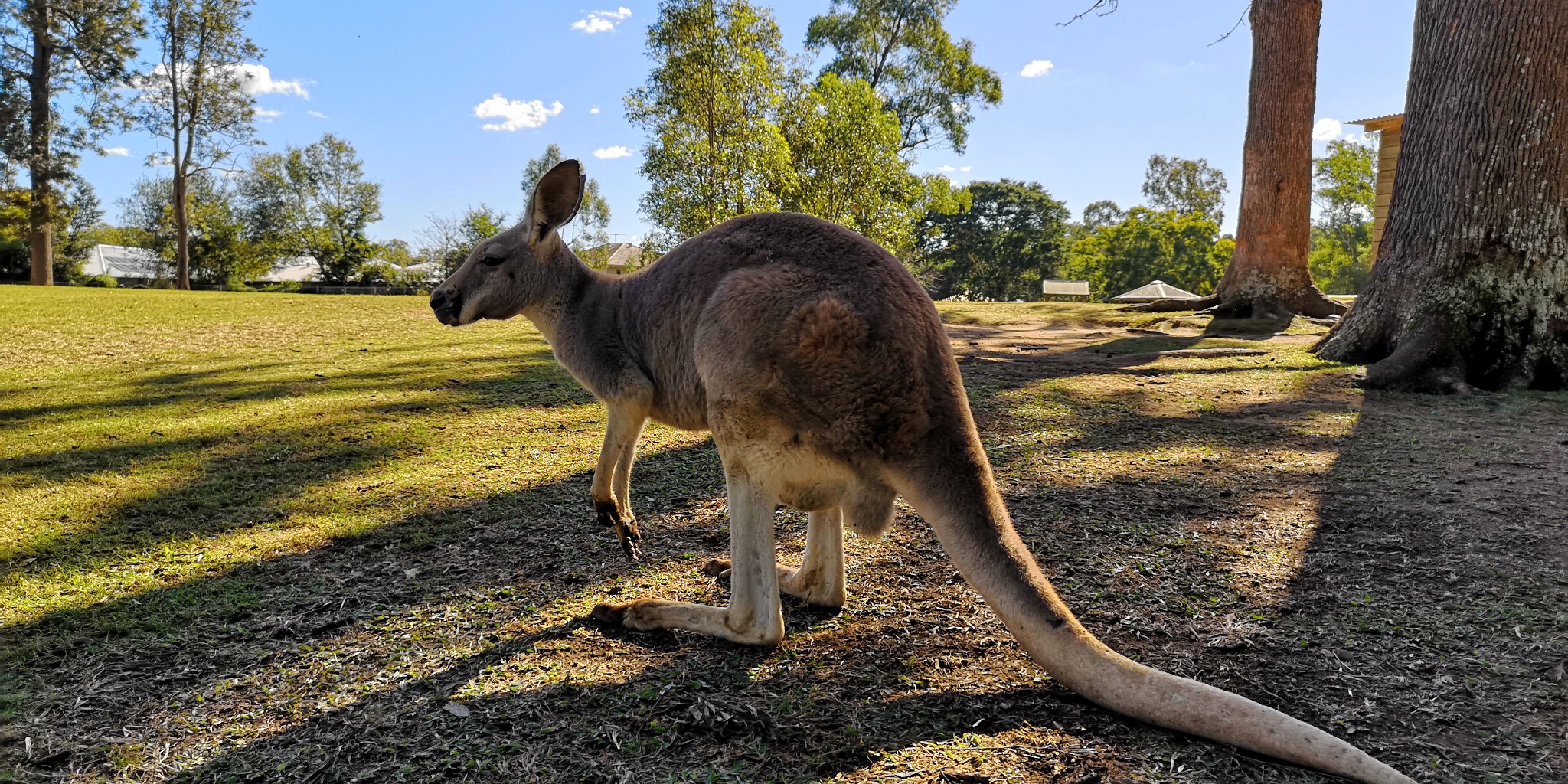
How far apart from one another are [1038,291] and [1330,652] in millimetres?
53838

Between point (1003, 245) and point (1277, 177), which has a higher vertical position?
point (1003, 245)

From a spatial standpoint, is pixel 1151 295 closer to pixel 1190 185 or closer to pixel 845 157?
pixel 845 157

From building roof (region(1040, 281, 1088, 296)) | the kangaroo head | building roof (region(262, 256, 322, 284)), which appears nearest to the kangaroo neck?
the kangaroo head

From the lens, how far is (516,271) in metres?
3.12

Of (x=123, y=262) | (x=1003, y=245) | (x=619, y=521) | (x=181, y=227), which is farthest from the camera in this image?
(x=123, y=262)

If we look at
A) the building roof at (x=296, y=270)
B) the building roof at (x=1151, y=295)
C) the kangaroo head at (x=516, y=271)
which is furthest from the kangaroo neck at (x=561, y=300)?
the building roof at (x=296, y=270)

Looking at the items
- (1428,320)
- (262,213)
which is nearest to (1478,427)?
(1428,320)

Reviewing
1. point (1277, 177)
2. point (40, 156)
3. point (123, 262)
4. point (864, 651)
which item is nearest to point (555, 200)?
point (864, 651)

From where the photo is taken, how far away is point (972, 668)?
90.4 inches

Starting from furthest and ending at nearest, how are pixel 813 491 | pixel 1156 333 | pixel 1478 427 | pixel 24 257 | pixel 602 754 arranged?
1. pixel 24 257
2. pixel 1156 333
3. pixel 1478 427
4. pixel 813 491
5. pixel 602 754

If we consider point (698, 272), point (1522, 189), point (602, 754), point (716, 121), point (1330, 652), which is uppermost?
point (716, 121)

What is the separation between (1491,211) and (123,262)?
70.2 metres

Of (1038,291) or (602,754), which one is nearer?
(602,754)

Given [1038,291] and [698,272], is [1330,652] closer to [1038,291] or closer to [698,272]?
[698,272]
